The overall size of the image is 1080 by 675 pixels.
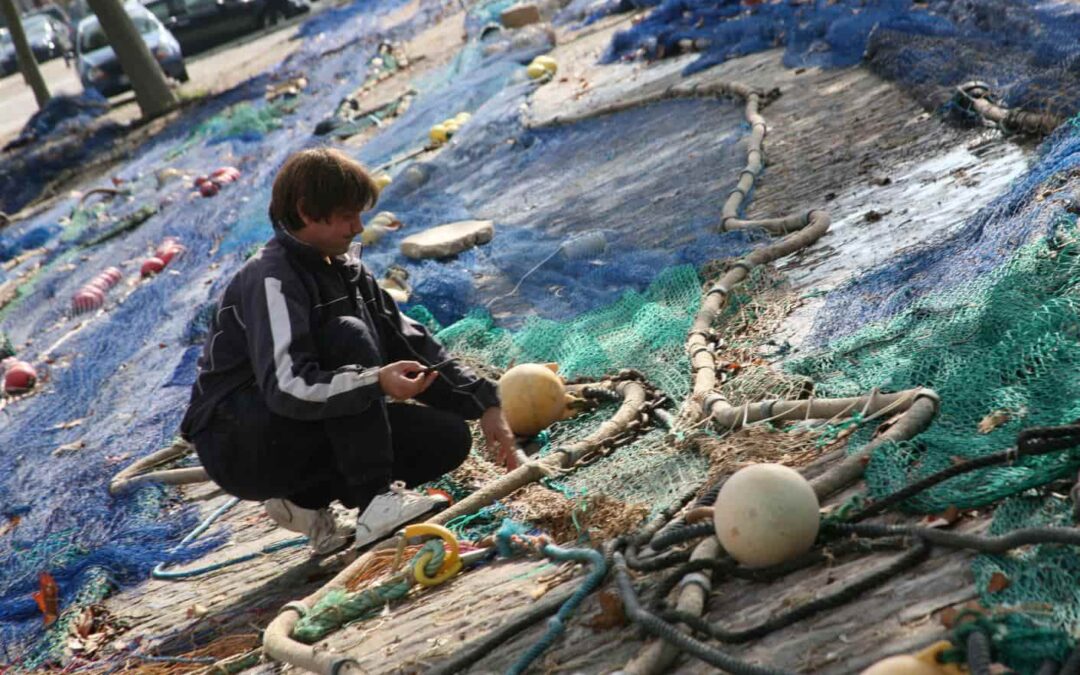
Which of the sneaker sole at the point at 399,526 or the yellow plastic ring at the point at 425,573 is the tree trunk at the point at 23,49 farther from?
the yellow plastic ring at the point at 425,573

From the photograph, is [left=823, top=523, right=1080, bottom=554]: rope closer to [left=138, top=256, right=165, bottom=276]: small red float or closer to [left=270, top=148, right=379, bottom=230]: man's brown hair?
[left=270, top=148, right=379, bottom=230]: man's brown hair

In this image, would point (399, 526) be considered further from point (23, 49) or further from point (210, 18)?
point (210, 18)

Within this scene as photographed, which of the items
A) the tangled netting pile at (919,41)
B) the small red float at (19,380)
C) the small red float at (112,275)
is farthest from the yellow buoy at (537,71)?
the small red float at (19,380)

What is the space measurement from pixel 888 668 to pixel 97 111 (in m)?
20.1

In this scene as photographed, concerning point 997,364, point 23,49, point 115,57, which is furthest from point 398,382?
point 115,57

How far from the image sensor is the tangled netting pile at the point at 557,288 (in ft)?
13.1

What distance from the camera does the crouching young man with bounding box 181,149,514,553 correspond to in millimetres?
4016

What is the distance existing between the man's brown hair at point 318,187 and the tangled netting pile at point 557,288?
4.09ft

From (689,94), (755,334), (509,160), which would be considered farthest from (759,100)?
(755,334)

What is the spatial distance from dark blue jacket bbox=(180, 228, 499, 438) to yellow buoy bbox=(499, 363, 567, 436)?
0.39 m

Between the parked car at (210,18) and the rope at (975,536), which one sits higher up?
the rope at (975,536)

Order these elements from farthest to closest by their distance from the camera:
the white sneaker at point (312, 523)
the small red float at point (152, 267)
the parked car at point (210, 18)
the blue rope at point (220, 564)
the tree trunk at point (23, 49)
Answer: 1. the parked car at point (210, 18)
2. the tree trunk at point (23, 49)
3. the small red float at point (152, 267)
4. the blue rope at point (220, 564)
5. the white sneaker at point (312, 523)

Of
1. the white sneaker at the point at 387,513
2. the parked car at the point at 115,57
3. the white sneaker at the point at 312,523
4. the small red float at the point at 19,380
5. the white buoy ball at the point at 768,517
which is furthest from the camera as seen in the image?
the parked car at the point at 115,57

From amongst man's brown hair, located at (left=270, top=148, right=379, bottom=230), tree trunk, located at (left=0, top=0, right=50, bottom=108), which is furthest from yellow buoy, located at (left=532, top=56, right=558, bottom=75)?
tree trunk, located at (left=0, top=0, right=50, bottom=108)
